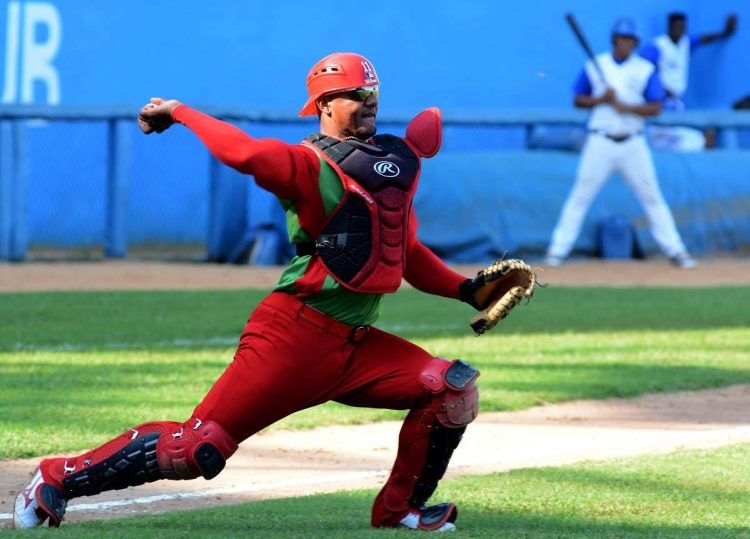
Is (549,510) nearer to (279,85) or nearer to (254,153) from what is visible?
(254,153)

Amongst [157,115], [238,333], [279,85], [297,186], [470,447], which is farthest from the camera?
[279,85]

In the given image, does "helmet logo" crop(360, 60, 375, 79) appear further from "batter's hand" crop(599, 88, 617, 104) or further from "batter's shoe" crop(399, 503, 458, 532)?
"batter's hand" crop(599, 88, 617, 104)

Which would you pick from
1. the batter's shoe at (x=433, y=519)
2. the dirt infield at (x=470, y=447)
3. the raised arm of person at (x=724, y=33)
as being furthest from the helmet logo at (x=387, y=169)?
the raised arm of person at (x=724, y=33)

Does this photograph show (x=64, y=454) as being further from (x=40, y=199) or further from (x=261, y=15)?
(x=261, y=15)

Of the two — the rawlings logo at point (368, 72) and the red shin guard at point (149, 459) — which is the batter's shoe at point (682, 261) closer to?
the rawlings logo at point (368, 72)

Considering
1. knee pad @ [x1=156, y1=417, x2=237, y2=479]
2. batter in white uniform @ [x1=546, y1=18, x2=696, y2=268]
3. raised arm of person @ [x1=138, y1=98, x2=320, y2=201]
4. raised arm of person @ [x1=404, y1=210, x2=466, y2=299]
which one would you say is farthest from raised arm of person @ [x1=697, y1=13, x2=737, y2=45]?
knee pad @ [x1=156, y1=417, x2=237, y2=479]

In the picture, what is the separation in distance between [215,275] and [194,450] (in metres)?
9.89

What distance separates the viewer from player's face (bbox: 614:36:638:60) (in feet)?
45.8

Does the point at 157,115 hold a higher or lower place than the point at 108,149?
higher

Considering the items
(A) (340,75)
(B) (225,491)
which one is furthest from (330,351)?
(B) (225,491)

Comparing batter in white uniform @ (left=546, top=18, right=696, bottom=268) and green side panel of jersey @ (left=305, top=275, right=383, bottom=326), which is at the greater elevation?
green side panel of jersey @ (left=305, top=275, right=383, bottom=326)

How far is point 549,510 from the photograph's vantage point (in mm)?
5117

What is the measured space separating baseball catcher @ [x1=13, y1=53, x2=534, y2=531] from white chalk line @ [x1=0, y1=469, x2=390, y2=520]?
67 cm

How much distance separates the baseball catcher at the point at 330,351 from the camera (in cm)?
451
